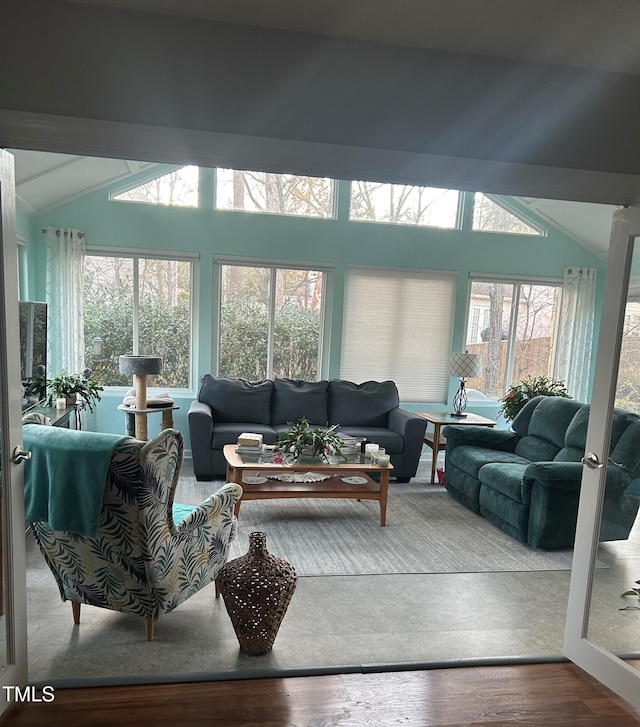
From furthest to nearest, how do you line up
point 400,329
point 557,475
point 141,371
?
point 400,329 < point 141,371 < point 557,475

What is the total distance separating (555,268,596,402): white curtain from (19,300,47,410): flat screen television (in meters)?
5.67

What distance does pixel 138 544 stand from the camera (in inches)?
83.8

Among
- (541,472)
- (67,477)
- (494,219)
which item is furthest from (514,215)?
(67,477)

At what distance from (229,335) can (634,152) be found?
4.28 meters

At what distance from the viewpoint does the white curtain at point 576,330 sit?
20.4 feet

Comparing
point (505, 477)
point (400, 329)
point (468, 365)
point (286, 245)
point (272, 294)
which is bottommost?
point (505, 477)

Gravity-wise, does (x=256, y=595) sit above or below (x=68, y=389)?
below

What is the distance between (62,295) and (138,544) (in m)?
3.77

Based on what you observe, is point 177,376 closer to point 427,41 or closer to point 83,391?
point 83,391

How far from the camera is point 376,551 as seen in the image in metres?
3.48

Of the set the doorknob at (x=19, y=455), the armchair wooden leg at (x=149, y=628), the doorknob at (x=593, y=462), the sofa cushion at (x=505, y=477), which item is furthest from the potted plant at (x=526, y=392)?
the doorknob at (x=19, y=455)

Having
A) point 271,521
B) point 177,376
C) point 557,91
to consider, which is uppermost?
point 557,91

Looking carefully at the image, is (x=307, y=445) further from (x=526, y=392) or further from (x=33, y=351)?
(x=526, y=392)

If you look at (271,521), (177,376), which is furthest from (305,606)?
(177,376)
